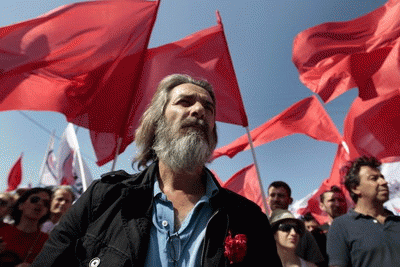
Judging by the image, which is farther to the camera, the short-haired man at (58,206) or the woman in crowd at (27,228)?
the short-haired man at (58,206)

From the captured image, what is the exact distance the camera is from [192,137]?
1737 millimetres

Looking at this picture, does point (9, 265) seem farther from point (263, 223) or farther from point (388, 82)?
point (388, 82)

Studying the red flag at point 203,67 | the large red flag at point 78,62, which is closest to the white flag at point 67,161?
the large red flag at point 78,62

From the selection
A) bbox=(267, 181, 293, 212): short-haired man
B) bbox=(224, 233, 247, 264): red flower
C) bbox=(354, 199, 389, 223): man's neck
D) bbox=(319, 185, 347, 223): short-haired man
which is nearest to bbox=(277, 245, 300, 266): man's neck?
bbox=(354, 199, 389, 223): man's neck

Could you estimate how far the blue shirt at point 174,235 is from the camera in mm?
1367

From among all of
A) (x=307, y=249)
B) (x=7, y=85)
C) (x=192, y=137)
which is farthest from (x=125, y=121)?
(x=192, y=137)

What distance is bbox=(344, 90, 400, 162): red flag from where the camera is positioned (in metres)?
5.41

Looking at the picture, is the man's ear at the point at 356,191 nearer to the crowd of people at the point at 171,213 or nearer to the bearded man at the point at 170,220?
the crowd of people at the point at 171,213

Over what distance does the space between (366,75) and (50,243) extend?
5.01m

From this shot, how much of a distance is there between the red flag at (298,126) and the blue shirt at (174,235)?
5.01 meters

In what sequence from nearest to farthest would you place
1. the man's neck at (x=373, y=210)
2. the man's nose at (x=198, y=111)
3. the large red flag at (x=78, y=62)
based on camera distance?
the man's nose at (x=198, y=111), the man's neck at (x=373, y=210), the large red flag at (x=78, y=62)

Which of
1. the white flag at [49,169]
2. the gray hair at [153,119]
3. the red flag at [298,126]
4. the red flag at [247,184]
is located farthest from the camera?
the white flag at [49,169]

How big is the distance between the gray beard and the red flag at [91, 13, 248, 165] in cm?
292

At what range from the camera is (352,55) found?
5.47m
